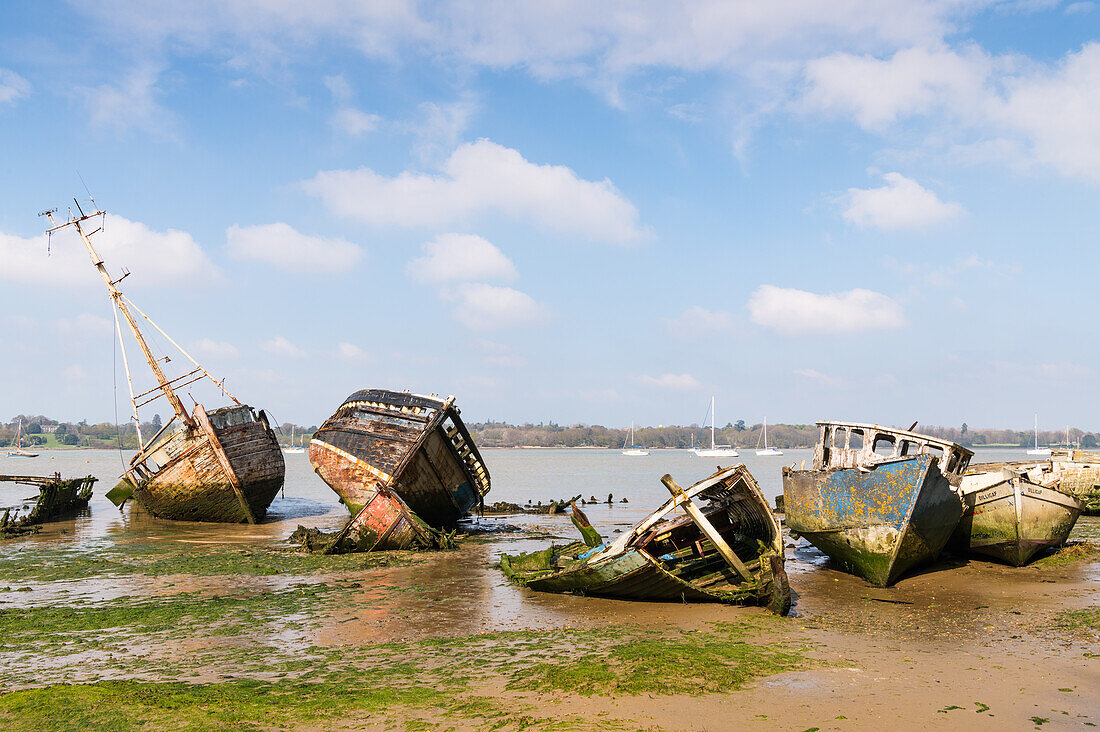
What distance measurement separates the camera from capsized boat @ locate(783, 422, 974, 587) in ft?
42.3

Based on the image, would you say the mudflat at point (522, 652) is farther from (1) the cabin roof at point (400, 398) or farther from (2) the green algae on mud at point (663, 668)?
(1) the cabin roof at point (400, 398)

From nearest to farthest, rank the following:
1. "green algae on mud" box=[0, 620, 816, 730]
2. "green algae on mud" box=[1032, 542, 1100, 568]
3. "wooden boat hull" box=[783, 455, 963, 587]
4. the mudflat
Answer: "green algae on mud" box=[0, 620, 816, 730] < the mudflat < "wooden boat hull" box=[783, 455, 963, 587] < "green algae on mud" box=[1032, 542, 1100, 568]

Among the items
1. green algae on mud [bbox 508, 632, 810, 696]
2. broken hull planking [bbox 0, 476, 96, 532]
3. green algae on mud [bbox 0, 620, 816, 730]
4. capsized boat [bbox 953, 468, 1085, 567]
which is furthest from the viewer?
broken hull planking [bbox 0, 476, 96, 532]

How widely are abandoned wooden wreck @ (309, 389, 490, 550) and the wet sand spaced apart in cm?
371

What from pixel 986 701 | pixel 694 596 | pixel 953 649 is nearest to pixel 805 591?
pixel 694 596

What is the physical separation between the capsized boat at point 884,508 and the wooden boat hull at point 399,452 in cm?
979

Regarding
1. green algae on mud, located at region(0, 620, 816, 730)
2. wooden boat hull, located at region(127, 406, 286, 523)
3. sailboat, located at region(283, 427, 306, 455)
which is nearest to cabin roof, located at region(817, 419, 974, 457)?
green algae on mud, located at region(0, 620, 816, 730)

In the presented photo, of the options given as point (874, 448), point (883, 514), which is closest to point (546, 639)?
point (883, 514)

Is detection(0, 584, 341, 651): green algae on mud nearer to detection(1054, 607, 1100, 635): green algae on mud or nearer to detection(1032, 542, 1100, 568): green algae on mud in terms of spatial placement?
detection(1054, 607, 1100, 635): green algae on mud

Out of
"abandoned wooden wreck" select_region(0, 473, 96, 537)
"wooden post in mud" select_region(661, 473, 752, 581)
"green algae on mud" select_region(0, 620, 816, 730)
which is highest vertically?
"wooden post in mud" select_region(661, 473, 752, 581)

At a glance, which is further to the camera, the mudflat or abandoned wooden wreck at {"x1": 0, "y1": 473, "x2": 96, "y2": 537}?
abandoned wooden wreck at {"x1": 0, "y1": 473, "x2": 96, "y2": 537}

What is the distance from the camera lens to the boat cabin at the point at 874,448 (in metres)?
14.6

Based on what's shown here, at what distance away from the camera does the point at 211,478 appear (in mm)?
23500

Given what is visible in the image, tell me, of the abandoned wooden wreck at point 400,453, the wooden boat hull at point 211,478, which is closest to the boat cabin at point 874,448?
the abandoned wooden wreck at point 400,453
